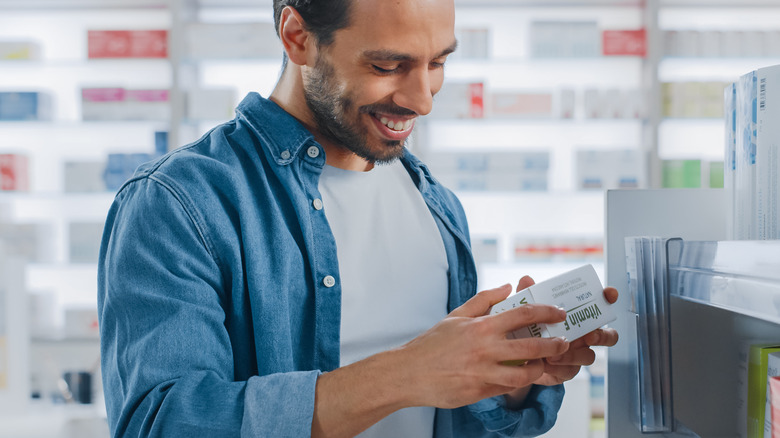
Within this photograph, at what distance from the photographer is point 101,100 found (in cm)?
339

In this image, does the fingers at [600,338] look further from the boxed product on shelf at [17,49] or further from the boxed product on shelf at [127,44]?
the boxed product on shelf at [17,49]

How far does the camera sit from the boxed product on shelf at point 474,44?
3.37 meters

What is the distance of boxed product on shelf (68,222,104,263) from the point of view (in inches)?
132

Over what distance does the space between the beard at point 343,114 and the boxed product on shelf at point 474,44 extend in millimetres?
2547

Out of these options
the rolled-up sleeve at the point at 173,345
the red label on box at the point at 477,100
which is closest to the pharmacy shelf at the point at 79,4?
the red label on box at the point at 477,100

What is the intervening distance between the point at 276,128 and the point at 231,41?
2647 millimetres

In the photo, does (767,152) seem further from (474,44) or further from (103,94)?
(103,94)

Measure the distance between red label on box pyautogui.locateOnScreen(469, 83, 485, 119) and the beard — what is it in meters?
2.47

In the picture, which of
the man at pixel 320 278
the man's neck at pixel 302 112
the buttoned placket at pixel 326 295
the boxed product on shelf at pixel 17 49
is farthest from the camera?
the boxed product on shelf at pixel 17 49

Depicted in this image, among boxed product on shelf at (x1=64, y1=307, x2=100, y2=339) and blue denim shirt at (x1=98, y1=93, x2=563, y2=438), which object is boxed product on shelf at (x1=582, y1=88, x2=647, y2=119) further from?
boxed product on shelf at (x1=64, y1=307, x2=100, y2=339)

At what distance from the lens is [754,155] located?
721 millimetres

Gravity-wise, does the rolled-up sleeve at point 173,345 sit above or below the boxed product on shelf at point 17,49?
below


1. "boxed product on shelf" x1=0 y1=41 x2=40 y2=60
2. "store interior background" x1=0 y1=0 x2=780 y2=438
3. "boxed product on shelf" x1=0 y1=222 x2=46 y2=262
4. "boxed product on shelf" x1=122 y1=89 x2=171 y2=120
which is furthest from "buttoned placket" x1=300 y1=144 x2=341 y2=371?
"boxed product on shelf" x1=0 y1=41 x2=40 y2=60

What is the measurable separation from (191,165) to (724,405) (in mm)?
808
